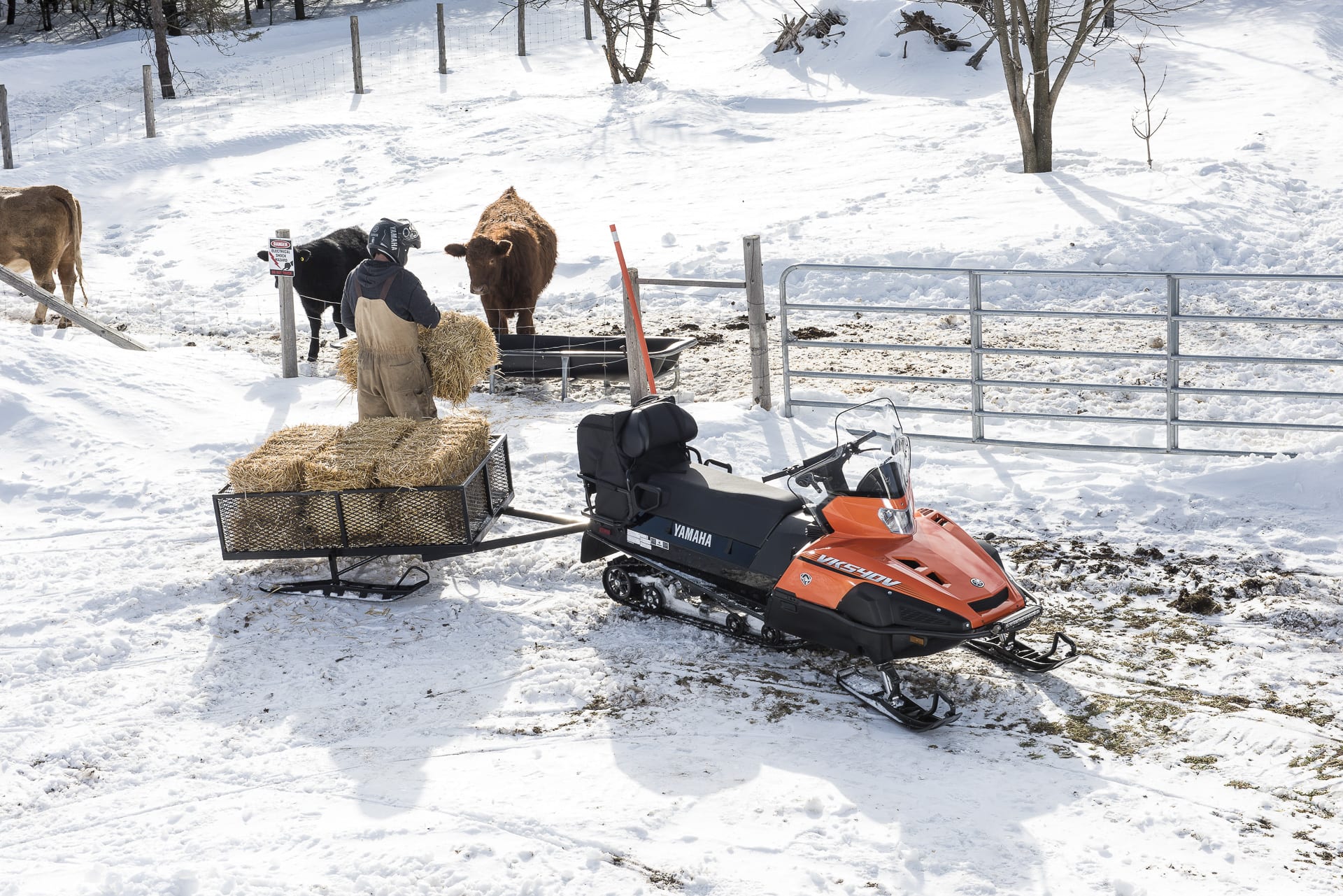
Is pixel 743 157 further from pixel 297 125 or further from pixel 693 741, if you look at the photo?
pixel 693 741

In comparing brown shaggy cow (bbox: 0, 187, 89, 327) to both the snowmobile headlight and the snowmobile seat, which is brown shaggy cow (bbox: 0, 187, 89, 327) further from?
the snowmobile headlight

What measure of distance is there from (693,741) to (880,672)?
2.91 ft

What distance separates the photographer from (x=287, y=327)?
34.0 feet

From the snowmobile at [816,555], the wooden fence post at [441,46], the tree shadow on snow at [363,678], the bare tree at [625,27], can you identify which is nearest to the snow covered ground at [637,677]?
the tree shadow on snow at [363,678]

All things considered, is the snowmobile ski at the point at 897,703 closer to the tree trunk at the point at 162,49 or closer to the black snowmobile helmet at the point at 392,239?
the black snowmobile helmet at the point at 392,239

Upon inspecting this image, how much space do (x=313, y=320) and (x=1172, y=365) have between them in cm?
771

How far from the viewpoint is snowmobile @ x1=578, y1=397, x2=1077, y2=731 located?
490 cm

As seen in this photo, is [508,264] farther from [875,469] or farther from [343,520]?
[875,469]

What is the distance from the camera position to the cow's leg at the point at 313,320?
1138cm

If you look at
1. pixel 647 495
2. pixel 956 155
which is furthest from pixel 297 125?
→ pixel 647 495

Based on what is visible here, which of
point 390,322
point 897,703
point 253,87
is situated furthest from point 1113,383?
point 253,87

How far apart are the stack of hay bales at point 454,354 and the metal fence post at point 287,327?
2.67 meters

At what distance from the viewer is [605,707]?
17.0 feet

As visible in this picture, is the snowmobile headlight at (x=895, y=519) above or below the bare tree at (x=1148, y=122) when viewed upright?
below
